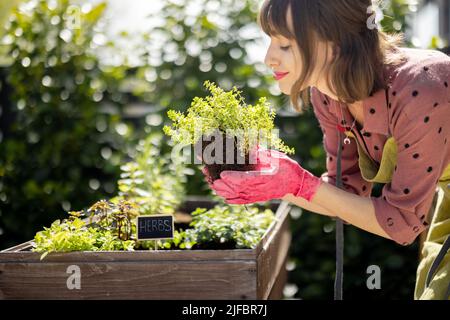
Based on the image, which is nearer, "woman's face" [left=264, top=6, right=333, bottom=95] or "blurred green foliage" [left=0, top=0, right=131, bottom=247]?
"woman's face" [left=264, top=6, right=333, bottom=95]

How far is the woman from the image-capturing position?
4.24ft

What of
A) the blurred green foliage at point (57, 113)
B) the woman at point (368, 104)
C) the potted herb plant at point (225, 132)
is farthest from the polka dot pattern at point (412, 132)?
the blurred green foliage at point (57, 113)

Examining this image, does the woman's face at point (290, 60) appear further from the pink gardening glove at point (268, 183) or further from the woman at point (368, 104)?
the pink gardening glove at point (268, 183)

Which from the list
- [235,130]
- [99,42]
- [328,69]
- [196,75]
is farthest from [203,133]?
[99,42]

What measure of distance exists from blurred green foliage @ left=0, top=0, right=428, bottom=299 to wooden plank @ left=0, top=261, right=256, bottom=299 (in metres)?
1.35

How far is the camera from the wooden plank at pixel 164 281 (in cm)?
148

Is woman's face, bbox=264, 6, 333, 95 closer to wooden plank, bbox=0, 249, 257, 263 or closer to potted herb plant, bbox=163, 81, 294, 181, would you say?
potted herb plant, bbox=163, 81, 294, 181

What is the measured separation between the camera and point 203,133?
1.42 metres

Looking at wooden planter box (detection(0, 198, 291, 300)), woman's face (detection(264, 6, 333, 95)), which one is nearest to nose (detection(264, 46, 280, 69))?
woman's face (detection(264, 6, 333, 95))

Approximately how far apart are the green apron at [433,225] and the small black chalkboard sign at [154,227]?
55 centimetres

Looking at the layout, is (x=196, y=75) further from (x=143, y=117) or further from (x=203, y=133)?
(x=203, y=133)
